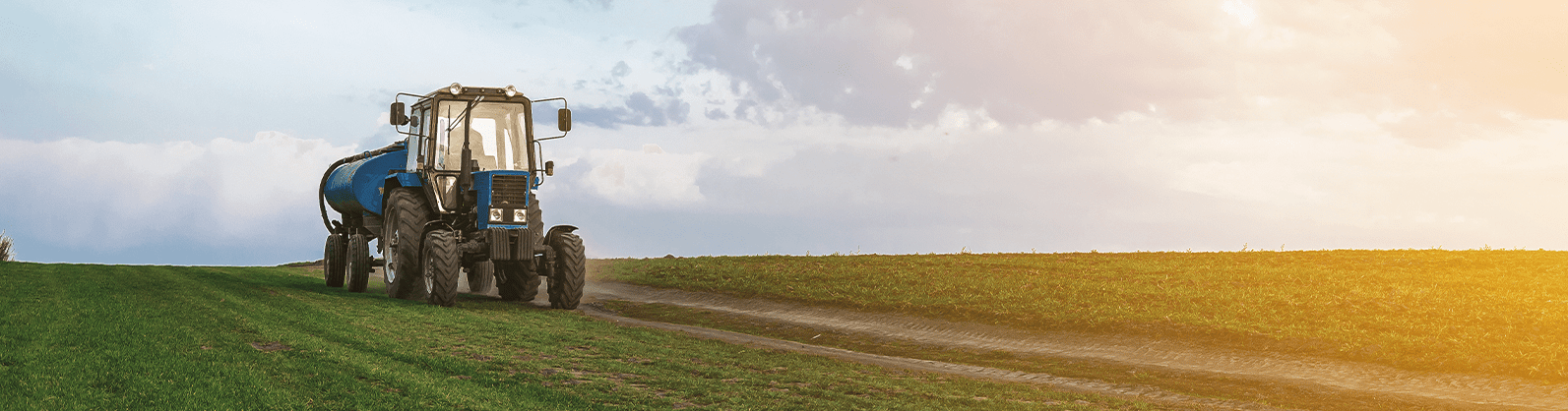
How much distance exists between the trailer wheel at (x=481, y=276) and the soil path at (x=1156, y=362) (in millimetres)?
3018

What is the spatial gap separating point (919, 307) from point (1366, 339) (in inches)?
271

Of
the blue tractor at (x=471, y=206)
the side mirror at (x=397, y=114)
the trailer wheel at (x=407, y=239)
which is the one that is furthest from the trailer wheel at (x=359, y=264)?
Answer: the side mirror at (x=397, y=114)

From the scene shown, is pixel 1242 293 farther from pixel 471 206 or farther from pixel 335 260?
pixel 335 260

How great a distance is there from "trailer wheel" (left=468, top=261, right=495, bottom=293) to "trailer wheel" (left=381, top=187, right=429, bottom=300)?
1540 mm

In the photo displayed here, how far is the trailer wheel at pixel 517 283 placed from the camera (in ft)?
64.8

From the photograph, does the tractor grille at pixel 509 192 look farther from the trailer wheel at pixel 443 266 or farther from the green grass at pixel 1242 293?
the green grass at pixel 1242 293

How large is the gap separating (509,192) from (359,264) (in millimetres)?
5942

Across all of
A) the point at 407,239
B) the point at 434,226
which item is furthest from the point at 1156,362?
the point at 407,239

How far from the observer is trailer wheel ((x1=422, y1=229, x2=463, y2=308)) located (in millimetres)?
17188

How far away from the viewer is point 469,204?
18484mm

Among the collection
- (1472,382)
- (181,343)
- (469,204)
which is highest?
(469,204)

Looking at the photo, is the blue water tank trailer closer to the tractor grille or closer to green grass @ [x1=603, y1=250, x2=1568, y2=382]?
the tractor grille

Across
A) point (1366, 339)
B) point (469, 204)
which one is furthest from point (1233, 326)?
point (469, 204)

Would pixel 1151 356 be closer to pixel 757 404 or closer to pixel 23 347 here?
pixel 757 404
